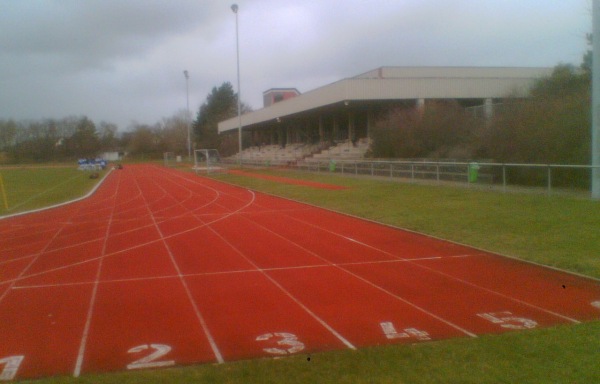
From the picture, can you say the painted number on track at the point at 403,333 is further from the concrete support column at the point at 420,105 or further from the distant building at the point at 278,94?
the distant building at the point at 278,94

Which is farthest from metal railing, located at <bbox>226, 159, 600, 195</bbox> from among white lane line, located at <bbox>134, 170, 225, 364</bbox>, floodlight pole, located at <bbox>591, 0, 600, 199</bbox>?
white lane line, located at <bbox>134, 170, 225, 364</bbox>

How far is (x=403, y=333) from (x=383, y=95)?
4165 centimetres

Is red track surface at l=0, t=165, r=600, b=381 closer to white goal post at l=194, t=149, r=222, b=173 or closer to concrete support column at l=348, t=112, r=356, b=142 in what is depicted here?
white goal post at l=194, t=149, r=222, b=173

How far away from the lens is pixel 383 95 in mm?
47906

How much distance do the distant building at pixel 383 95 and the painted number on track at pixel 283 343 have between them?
31.0 m

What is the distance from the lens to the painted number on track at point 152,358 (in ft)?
21.7

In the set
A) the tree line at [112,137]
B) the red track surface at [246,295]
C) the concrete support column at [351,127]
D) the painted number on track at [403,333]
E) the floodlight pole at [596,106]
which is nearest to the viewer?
the red track surface at [246,295]

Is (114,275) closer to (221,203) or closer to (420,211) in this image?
(420,211)

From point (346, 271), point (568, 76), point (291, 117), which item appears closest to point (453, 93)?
point (568, 76)

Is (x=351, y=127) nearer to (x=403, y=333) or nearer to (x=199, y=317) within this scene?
(x=199, y=317)

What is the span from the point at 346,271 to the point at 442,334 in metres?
4.34

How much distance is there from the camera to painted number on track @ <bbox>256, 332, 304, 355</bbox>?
7.03m

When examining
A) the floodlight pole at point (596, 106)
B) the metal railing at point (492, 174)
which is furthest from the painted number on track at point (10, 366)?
the floodlight pole at point (596, 106)

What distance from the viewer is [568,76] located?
30.1 meters
